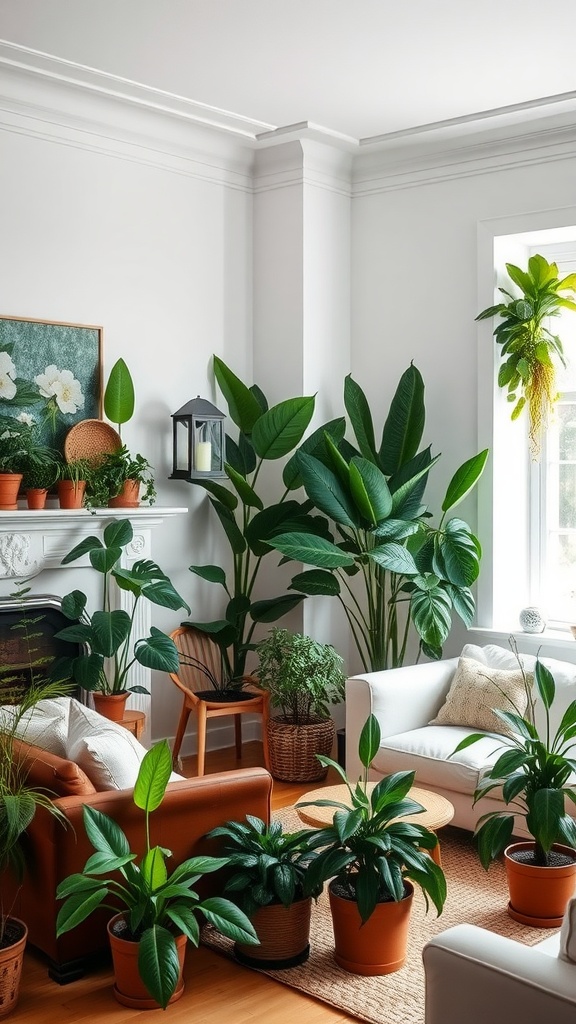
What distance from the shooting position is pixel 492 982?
1899mm

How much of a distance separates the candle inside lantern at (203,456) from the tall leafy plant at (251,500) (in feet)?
0.37

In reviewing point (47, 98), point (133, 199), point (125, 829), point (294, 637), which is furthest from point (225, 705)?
point (47, 98)

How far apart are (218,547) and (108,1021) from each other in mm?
3029

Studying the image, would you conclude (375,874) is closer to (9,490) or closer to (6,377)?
(9,490)

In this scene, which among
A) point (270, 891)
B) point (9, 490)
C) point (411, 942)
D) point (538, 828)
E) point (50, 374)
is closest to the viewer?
point (270, 891)

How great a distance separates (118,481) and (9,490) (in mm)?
553

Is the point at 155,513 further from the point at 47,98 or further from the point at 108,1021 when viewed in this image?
the point at 108,1021

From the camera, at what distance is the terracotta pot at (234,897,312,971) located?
301 centimetres

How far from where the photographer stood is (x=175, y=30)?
3.96 meters

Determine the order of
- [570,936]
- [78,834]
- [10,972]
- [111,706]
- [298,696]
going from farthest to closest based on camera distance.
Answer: [298,696], [111,706], [78,834], [10,972], [570,936]

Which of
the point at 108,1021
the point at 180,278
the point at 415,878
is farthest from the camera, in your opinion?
the point at 180,278

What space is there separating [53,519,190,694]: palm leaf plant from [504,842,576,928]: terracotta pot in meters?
1.75

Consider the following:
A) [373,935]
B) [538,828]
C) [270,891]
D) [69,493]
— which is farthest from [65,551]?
[538,828]

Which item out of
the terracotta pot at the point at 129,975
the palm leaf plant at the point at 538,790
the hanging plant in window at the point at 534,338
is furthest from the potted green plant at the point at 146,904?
the hanging plant in window at the point at 534,338
